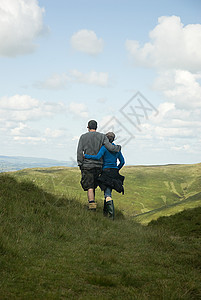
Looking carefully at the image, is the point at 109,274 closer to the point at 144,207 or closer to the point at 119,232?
the point at 119,232

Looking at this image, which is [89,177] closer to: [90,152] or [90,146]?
[90,152]

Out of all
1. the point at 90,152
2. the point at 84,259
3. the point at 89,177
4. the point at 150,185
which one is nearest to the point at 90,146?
the point at 90,152

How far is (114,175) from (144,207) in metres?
84.8

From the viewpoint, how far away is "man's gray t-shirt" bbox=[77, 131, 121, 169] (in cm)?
1202

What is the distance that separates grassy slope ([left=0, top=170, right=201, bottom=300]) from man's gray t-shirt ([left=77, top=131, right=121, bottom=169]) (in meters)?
2.14

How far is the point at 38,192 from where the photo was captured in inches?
512

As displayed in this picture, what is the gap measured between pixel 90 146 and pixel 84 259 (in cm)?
623

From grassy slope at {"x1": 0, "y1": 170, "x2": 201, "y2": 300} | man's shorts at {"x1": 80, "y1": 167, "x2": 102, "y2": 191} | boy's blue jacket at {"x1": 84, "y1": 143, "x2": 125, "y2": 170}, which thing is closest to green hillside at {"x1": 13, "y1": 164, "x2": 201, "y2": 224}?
boy's blue jacket at {"x1": 84, "y1": 143, "x2": 125, "y2": 170}

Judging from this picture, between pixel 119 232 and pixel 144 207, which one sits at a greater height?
pixel 119 232

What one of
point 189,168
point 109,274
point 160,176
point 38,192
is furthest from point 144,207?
point 109,274

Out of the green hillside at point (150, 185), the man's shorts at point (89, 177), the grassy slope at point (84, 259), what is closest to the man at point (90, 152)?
the man's shorts at point (89, 177)

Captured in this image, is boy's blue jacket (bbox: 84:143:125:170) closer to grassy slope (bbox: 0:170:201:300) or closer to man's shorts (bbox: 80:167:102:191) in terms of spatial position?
Result: man's shorts (bbox: 80:167:102:191)

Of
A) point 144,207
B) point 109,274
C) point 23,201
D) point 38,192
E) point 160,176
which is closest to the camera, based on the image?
point 109,274

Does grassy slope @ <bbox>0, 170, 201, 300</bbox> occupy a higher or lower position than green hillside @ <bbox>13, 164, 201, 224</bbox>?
higher
